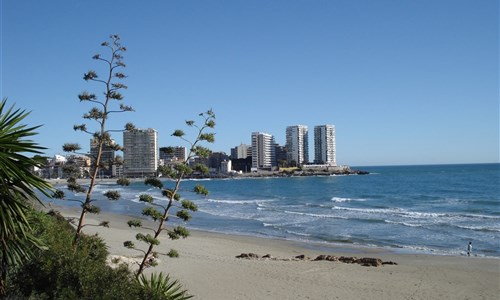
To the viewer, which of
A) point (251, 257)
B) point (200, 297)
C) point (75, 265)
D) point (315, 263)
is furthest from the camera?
point (251, 257)

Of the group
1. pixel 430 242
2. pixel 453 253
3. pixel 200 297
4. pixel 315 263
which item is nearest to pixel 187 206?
pixel 200 297

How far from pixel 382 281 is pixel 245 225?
54.5ft

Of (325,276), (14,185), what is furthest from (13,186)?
(325,276)

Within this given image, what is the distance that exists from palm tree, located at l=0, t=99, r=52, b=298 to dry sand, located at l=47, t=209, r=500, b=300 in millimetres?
5955

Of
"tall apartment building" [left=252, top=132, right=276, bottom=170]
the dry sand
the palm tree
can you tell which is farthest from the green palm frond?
"tall apartment building" [left=252, top=132, right=276, bottom=170]

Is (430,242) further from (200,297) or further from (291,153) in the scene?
(291,153)

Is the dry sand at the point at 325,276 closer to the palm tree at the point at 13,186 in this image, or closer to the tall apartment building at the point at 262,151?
the palm tree at the point at 13,186

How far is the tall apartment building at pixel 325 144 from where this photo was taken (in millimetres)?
194288

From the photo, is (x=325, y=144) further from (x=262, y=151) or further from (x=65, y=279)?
(x=65, y=279)

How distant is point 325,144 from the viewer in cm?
19412

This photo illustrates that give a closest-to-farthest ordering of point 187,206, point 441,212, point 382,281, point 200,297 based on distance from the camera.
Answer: point 187,206, point 200,297, point 382,281, point 441,212

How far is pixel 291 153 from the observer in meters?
198

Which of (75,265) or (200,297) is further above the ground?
(75,265)

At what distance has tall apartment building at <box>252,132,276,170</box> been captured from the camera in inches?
7211
